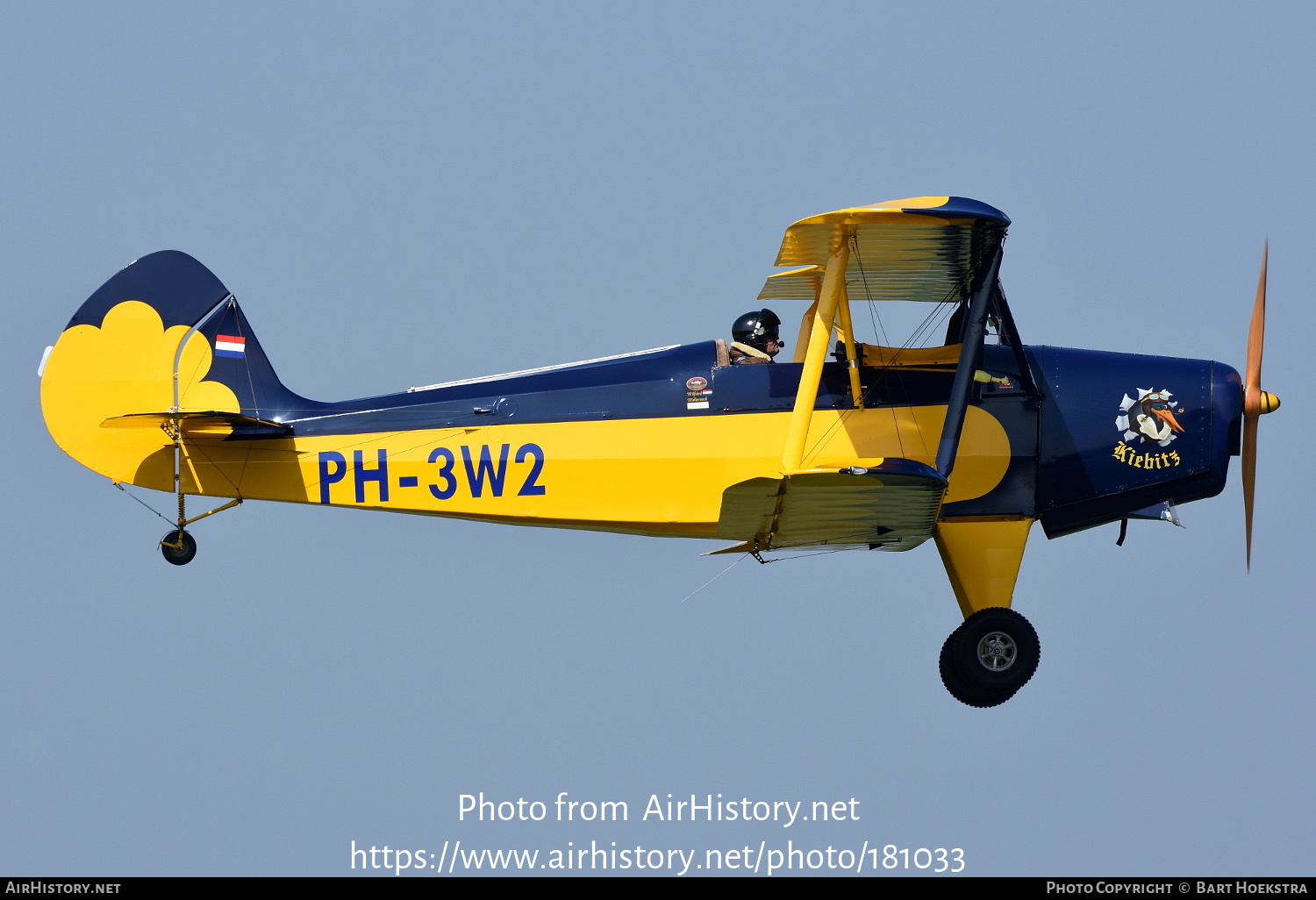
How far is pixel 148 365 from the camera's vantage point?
369 inches

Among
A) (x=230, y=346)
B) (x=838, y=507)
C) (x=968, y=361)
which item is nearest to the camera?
(x=838, y=507)

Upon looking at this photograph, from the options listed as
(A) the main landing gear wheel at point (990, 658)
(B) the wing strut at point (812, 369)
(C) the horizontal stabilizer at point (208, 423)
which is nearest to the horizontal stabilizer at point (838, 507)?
(B) the wing strut at point (812, 369)

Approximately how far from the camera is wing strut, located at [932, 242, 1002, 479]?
8492mm

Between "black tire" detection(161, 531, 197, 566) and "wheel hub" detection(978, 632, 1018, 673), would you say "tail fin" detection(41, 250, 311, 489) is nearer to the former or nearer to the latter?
"black tire" detection(161, 531, 197, 566)

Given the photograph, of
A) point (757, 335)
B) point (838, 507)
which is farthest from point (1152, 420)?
point (757, 335)

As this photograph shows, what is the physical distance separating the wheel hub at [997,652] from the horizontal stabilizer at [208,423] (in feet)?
15.2

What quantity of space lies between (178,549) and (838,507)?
163 inches

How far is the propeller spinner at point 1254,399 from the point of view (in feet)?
30.5

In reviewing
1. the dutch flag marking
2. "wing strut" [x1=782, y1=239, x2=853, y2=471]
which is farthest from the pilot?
the dutch flag marking

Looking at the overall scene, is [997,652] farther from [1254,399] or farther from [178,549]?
[178,549]

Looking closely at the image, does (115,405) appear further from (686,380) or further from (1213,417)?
(1213,417)

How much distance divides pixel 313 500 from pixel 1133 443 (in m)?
5.23

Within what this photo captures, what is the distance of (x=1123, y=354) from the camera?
30.9 feet

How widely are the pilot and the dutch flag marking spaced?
3.24 m
